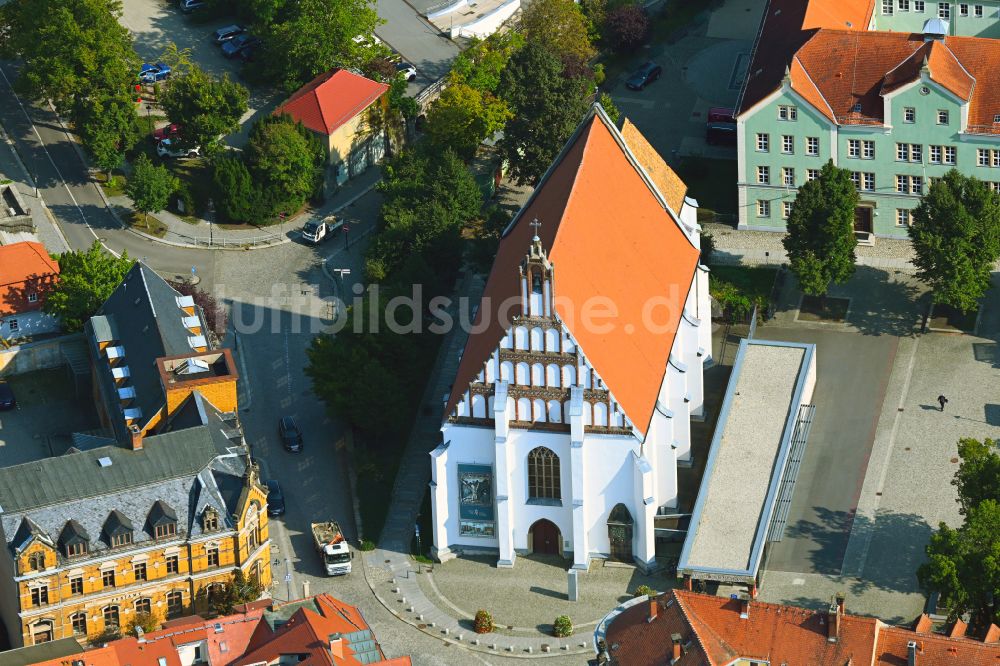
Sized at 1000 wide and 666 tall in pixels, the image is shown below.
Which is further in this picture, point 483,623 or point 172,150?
point 172,150

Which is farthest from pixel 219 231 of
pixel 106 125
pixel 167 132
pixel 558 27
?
pixel 558 27

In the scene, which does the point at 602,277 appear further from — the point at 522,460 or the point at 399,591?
the point at 399,591

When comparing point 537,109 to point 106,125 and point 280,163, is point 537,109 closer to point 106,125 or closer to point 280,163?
point 280,163

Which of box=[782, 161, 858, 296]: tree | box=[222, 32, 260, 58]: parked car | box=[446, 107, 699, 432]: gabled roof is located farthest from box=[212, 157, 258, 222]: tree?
box=[782, 161, 858, 296]: tree

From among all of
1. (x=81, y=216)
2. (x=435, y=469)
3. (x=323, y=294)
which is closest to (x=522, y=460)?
(x=435, y=469)

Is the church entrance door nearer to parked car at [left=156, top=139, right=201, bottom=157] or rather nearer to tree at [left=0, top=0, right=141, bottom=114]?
parked car at [left=156, top=139, right=201, bottom=157]
